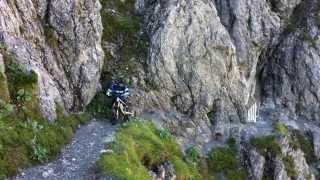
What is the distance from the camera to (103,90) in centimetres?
3622

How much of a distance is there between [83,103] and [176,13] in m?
12.8

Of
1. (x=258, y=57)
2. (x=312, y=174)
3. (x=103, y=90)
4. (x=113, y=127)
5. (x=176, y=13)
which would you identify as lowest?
(x=312, y=174)

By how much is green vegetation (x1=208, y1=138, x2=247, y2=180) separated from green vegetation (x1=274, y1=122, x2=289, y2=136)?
5.16m

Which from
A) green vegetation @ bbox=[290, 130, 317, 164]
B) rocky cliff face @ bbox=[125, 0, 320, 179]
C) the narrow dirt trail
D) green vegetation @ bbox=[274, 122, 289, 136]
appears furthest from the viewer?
green vegetation @ bbox=[290, 130, 317, 164]

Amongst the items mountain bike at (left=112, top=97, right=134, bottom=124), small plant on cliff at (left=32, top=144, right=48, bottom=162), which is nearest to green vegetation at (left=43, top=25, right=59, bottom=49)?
mountain bike at (left=112, top=97, right=134, bottom=124)

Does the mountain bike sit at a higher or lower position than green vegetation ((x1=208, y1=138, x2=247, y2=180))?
higher

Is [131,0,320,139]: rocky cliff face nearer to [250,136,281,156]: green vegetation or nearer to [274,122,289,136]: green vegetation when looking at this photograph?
[274,122,289,136]: green vegetation

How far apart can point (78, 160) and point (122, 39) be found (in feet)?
55.2

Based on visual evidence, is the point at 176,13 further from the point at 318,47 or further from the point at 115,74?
the point at 318,47

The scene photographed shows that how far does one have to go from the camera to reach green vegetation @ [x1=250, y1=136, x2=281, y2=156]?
131 feet

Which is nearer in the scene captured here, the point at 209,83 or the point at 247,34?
the point at 209,83

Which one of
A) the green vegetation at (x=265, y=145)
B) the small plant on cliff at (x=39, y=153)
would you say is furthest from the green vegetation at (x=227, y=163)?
the small plant on cliff at (x=39, y=153)

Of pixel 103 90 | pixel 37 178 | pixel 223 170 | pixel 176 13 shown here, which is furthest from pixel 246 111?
pixel 37 178

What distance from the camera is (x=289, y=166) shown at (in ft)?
134
